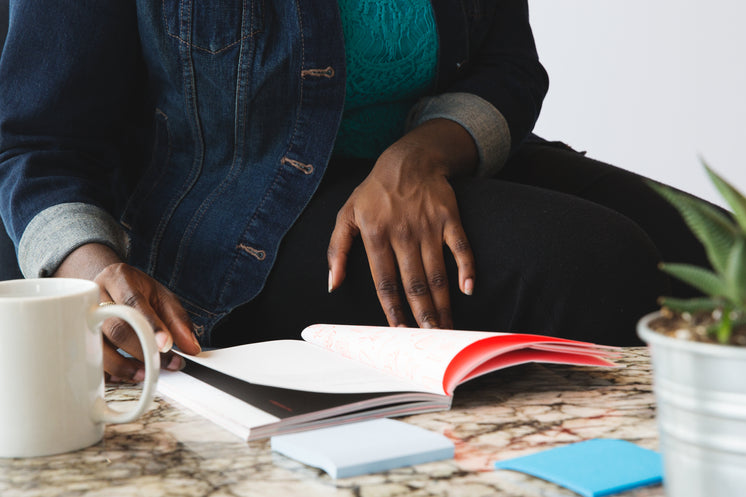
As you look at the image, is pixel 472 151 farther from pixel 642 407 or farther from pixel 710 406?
pixel 710 406

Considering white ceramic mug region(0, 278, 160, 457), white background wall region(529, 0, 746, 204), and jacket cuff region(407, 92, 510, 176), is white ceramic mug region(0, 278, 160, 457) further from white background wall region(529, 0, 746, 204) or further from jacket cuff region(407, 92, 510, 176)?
white background wall region(529, 0, 746, 204)

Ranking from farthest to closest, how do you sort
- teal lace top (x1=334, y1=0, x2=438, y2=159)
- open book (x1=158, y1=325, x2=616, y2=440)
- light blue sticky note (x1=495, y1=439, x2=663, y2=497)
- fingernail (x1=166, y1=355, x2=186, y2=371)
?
teal lace top (x1=334, y1=0, x2=438, y2=159)
fingernail (x1=166, y1=355, x2=186, y2=371)
open book (x1=158, y1=325, x2=616, y2=440)
light blue sticky note (x1=495, y1=439, x2=663, y2=497)

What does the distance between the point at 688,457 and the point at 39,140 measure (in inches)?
36.5

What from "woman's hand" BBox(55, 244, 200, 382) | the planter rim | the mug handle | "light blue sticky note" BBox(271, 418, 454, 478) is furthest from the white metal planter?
"woman's hand" BBox(55, 244, 200, 382)

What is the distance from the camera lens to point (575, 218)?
3.22 feet

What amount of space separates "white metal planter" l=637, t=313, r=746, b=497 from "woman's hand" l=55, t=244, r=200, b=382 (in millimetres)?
438

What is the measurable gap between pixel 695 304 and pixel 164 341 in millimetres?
460

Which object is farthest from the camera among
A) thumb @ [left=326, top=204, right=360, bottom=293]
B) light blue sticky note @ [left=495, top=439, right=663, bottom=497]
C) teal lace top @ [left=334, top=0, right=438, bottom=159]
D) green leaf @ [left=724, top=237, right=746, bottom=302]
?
teal lace top @ [left=334, top=0, right=438, bottom=159]

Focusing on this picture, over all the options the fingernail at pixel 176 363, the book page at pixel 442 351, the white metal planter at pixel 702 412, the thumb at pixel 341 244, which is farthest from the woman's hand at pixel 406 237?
the white metal planter at pixel 702 412

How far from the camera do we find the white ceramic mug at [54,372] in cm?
53

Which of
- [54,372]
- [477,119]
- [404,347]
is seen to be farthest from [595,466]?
[477,119]

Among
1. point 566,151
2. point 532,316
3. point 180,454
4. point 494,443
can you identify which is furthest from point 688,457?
point 566,151

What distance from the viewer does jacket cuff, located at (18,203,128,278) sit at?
0.93m

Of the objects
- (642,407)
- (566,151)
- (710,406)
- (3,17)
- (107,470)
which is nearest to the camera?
(710,406)
